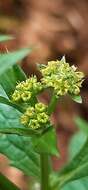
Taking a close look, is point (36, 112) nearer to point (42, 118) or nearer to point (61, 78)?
point (42, 118)

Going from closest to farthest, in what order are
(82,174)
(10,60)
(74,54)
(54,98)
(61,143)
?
(10,60), (54,98), (82,174), (61,143), (74,54)

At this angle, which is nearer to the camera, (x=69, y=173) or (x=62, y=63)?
(x=62, y=63)

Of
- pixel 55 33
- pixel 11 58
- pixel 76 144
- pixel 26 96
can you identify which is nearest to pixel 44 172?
pixel 26 96

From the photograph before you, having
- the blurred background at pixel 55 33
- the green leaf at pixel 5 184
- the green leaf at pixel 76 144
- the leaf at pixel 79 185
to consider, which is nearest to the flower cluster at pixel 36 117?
the green leaf at pixel 5 184

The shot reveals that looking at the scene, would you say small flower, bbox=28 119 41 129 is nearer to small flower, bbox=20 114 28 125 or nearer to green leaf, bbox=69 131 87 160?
small flower, bbox=20 114 28 125

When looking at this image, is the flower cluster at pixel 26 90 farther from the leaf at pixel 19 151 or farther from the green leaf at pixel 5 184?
the green leaf at pixel 5 184

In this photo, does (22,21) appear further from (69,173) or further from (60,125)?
(69,173)

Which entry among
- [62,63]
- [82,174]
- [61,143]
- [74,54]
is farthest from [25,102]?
[74,54]
